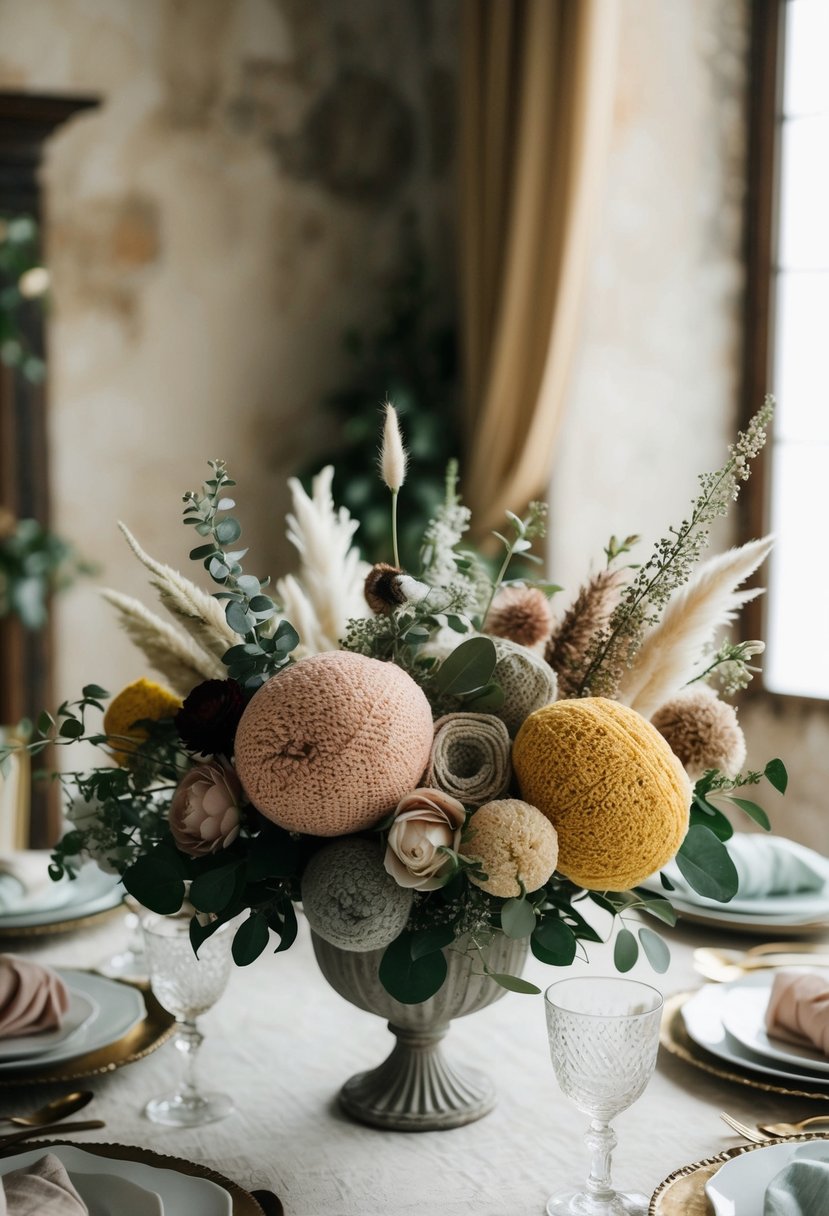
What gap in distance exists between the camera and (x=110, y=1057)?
3.82 feet

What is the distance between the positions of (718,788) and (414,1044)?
1.09 ft

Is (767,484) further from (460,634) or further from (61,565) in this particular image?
(460,634)

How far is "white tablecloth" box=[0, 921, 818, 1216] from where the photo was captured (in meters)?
0.97

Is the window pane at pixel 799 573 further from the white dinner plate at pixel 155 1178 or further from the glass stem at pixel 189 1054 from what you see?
the white dinner plate at pixel 155 1178

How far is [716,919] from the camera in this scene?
147 cm

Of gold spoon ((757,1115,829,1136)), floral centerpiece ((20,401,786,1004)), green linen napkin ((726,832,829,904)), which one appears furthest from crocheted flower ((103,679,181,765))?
green linen napkin ((726,832,829,904))

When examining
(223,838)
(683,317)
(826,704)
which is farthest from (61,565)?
(223,838)

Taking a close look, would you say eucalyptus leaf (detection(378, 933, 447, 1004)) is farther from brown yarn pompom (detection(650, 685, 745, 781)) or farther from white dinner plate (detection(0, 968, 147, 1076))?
white dinner plate (detection(0, 968, 147, 1076))

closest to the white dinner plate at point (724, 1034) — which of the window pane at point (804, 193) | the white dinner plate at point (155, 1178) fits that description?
the white dinner plate at point (155, 1178)

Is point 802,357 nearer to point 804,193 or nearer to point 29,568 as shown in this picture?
point 804,193

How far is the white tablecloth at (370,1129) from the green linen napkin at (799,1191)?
0.47 feet

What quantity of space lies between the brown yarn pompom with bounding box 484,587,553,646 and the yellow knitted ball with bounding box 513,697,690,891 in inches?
8.7

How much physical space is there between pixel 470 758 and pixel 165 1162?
0.36m

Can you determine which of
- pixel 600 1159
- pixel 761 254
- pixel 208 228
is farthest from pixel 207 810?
pixel 208 228
